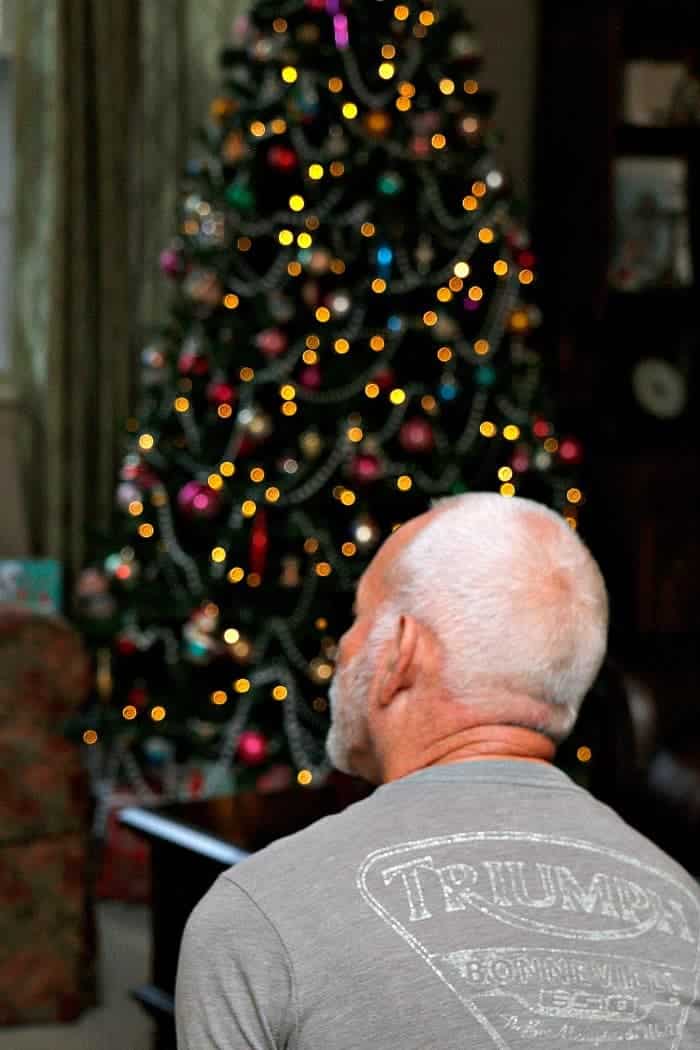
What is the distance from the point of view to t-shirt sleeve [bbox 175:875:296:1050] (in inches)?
49.6

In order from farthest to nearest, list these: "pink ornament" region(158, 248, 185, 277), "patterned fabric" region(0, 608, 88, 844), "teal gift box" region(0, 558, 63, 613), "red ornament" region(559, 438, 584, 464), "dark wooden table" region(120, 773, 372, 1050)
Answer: "teal gift box" region(0, 558, 63, 613) < "red ornament" region(559, 438, 584, 464) < "pink ornament" region(158, 248, 185, 277) < "patterned fabric" region(0, 608, 88, 844) < "dark wooden table" region(120, 773, 372, 1050)

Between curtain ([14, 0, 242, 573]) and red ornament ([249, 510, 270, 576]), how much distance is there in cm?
73

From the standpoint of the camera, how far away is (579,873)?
1.35 m

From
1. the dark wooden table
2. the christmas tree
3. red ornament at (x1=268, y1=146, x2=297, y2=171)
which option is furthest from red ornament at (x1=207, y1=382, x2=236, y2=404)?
the dark wooden table

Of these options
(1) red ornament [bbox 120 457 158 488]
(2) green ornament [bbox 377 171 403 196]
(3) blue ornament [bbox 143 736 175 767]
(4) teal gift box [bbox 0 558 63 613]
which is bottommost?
(3) blue ornament [bbox 143 736 175 767]

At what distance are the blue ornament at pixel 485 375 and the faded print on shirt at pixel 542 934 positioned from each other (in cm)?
346

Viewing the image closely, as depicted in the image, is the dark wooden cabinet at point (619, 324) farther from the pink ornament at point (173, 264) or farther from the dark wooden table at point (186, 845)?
the dark wooden table at point (186, 845)

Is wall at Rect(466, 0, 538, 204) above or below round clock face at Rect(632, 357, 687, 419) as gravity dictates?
above

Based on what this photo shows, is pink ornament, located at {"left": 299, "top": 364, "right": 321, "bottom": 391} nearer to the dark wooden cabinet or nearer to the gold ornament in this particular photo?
the gold ornament

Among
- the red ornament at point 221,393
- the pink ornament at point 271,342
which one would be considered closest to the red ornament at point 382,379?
the pink ornament at point 271,342

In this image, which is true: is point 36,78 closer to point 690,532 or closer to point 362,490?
point 362,490

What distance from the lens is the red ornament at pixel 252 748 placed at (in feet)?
15.0

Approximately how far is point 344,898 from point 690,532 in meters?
4.31

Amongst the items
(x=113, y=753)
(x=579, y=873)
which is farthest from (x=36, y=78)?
(x=579, y=873)
